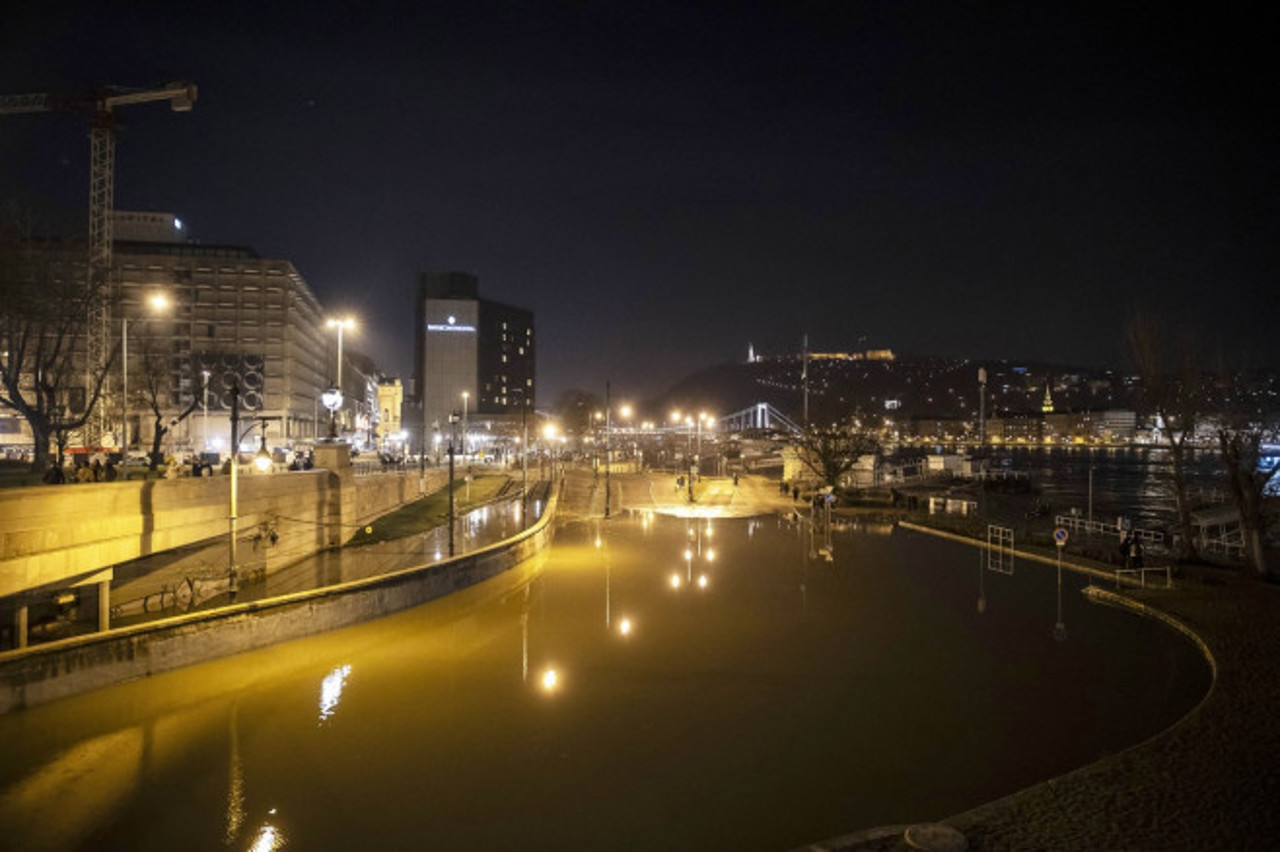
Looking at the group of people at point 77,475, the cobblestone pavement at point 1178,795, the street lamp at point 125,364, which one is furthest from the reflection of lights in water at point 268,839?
the street lamp at point 125,364

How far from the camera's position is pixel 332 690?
42.8 ft

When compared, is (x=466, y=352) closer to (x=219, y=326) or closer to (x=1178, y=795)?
(x=219, y=326)

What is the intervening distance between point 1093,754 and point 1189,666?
512 centimetres

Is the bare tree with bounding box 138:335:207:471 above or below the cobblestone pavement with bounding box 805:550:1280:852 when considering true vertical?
above

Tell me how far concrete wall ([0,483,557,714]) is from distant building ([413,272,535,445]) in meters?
90.5

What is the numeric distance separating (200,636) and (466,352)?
13201 cm

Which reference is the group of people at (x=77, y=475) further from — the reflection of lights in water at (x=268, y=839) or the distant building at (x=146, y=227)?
the distant building at (x=146, y=227)

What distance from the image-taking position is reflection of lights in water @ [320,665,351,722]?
1207 cm

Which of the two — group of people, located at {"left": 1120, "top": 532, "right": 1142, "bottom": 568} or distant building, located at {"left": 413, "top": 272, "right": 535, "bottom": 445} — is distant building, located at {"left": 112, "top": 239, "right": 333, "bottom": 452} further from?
group of people, located at {"left": 1120, "top": 532, "right": 1142, "bottom": 568}

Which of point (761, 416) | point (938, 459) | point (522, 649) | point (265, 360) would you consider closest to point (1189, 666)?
point (522, 649)

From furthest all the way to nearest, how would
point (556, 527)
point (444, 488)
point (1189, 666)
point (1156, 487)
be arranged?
point (1156, 487), point (444, 488), point (556, 527), point (1189, 666)

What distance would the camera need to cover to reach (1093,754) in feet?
33.2

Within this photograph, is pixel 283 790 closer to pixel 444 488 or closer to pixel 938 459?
pixel 444 488

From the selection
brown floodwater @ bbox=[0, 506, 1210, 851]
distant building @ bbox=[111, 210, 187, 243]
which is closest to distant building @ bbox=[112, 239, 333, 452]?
distant building @ bbox=[111, 210, 187, 243]
